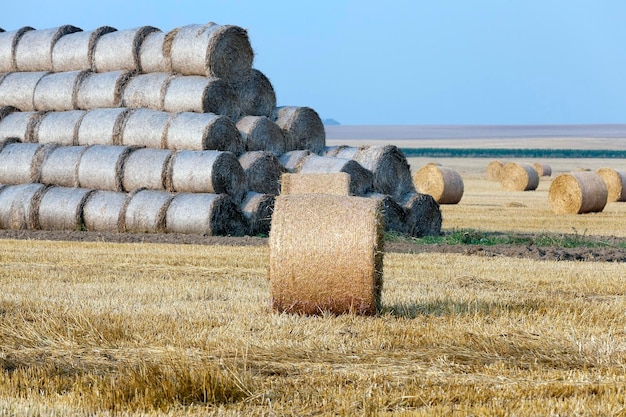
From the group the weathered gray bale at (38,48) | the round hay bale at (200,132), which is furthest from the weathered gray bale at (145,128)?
the weathered gray bale at (38,48)

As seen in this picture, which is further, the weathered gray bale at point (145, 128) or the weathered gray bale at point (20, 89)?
the weathered gray bale at point (20, 89)

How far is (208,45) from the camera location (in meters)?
16.2

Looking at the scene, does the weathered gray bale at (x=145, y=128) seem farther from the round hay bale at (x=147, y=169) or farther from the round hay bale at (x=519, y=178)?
the round hay bale at (x=519, y=178)

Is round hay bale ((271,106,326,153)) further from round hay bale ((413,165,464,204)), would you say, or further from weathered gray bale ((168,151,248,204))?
round hay bale ((413,165,464,204))

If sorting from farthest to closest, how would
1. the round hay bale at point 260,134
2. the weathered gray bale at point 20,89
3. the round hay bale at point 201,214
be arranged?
the weathered gray bale at point 20,89
the round hay bale at point 260,134
the round hay bale at point 201,214

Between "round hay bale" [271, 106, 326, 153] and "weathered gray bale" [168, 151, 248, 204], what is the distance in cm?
224

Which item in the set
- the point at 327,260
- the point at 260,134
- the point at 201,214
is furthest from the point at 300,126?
the point at 327,260

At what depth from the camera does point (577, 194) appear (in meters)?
22.5

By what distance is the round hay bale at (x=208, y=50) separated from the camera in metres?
16.3

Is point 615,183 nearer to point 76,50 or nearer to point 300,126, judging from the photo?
point 300,126

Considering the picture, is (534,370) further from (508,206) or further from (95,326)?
(508,206)

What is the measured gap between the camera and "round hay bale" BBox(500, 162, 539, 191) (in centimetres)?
3181

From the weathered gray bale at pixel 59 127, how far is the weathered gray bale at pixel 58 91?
0.57 ft

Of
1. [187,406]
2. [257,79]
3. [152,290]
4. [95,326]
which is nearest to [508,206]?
[257,79]
